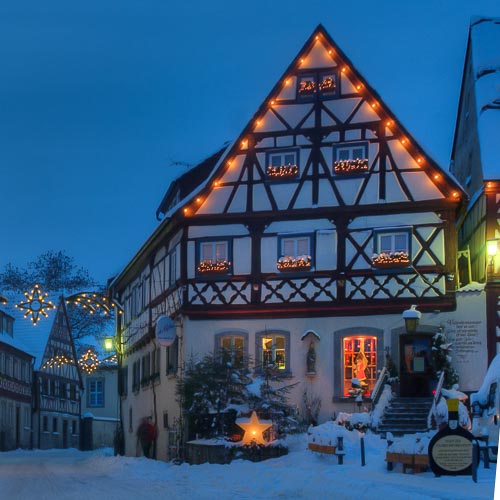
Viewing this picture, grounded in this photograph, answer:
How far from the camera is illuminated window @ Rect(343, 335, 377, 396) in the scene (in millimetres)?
28031

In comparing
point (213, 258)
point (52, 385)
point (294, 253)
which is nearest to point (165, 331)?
point (213, 258)

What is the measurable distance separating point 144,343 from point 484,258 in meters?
11.7

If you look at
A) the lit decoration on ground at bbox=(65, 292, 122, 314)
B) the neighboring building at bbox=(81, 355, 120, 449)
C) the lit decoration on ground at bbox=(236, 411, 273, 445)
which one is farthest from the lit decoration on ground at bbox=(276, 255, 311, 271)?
the neighboring building at bbox=(81, 355, 120, 449)

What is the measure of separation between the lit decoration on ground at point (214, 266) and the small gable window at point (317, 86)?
4.43 metres

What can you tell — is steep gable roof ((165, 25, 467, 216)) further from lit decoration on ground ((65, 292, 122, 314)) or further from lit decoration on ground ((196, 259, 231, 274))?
lit decoration on ground ((65, 292, 122, 314))

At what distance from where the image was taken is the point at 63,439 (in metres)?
61.4

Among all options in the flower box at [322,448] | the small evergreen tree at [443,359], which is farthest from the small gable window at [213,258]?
the flower box at [322,448]

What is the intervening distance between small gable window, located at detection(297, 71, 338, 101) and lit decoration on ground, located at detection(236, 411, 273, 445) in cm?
858

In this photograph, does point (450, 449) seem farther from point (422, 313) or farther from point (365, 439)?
point (422, 313)

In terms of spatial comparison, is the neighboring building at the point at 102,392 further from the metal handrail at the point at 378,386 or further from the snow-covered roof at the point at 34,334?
the metal handrail at the point at 378,386

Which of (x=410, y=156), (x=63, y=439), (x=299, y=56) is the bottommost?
(x=63, y=439)

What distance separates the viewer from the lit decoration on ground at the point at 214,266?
29.2 metres

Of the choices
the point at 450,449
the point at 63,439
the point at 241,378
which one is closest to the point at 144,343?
the point at 241,378

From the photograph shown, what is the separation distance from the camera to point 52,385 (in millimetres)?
61062
